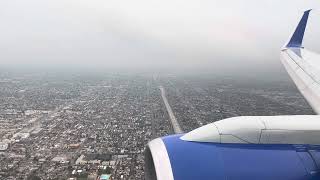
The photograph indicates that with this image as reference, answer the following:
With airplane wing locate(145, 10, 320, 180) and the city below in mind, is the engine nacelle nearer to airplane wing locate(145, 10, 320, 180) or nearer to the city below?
airplane wing locate(145, 10, 320, 180)

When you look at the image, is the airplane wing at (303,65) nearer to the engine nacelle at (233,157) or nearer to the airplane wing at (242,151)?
the airplane wing at (242,151)

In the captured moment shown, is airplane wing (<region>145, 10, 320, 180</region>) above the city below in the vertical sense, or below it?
above

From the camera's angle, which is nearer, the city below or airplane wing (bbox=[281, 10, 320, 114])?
airplane wing (bbox=[281, 10, 320, 114])

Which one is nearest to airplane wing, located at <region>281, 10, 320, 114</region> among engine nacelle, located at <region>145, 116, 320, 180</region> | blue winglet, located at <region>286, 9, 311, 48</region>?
blue winglet, located at <region>286, 9, 311, 48</region>

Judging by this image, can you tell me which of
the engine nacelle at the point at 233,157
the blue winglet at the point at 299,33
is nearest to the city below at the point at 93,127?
the blue winglet at the point at 299,33

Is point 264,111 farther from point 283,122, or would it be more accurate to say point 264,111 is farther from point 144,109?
point 283,122

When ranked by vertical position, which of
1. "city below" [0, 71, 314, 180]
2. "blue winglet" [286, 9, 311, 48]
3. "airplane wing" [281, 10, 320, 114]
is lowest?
"city below" [0, 71, 314, 180]

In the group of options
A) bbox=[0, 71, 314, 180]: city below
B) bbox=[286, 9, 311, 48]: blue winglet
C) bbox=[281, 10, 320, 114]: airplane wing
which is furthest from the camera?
bbox=[0, 71, 314, 180]: city below
